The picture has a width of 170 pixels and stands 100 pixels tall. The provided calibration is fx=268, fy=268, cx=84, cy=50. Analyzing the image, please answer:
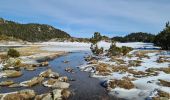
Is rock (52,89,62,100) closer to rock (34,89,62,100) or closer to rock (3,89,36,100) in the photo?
rock (34,89,62,100)

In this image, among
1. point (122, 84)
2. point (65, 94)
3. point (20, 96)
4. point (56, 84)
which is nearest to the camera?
point (20, 96)

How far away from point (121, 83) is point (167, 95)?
479 inches

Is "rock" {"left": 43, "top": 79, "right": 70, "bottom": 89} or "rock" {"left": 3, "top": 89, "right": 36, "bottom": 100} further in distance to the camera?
"rock" {"left": 43, "top": 79, "right": 70, "bottom": 89}

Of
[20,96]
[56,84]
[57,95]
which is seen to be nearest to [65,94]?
[57,95]

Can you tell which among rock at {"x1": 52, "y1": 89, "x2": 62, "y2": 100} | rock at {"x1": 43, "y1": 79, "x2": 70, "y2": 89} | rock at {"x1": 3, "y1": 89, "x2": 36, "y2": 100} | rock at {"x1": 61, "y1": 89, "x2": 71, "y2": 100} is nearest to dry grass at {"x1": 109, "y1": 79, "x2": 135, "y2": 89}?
rock at {"x1": 43, "y1": 79, "x2": 70, "y2": 89}

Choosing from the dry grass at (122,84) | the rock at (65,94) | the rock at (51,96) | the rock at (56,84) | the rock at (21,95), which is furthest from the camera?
the rock at (56,84)

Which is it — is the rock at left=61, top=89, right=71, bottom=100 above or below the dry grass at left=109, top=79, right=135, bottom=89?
below

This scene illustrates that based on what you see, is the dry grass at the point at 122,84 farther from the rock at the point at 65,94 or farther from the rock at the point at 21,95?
the rock at the point at 21,95

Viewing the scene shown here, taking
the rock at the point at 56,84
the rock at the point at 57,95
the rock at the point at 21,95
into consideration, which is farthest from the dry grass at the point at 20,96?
the rock at the point at 56,84

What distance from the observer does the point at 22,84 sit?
56.9m

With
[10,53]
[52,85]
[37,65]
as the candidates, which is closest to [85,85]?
[52,85]

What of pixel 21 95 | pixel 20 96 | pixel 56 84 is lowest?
pixel 20 96

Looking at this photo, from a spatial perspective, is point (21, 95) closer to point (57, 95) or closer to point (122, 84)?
point (57, 95)

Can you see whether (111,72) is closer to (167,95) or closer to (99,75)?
(99,75)
